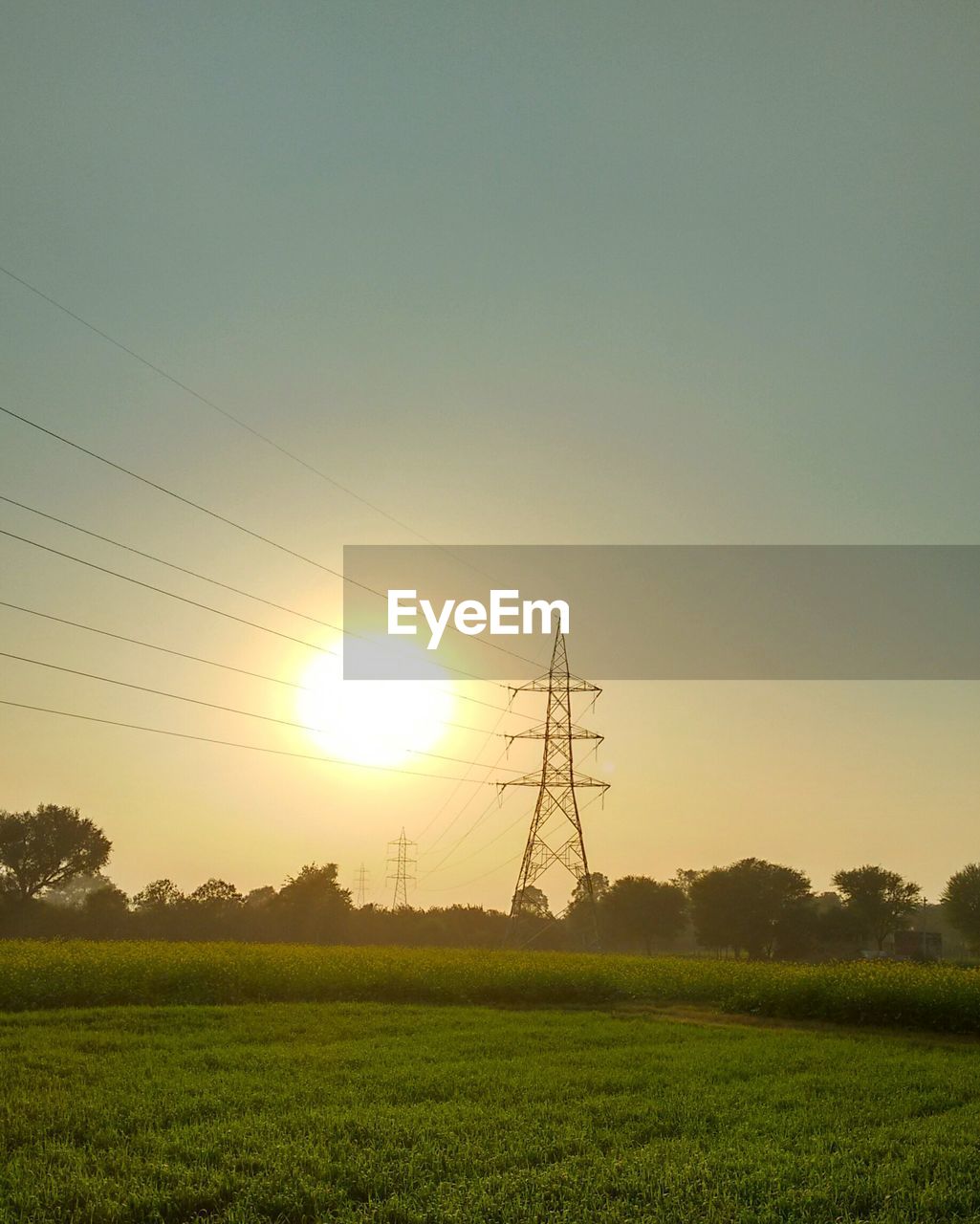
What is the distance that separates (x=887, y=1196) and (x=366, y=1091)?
26.3ft

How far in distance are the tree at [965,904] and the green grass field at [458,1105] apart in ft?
254

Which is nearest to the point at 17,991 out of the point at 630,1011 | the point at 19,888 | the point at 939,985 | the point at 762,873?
the point at 630,1011

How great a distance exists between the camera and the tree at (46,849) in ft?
273

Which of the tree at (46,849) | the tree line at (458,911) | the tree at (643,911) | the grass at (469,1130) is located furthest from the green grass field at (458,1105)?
the tree at (643,911)

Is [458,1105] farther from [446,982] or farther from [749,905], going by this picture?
[749,905]

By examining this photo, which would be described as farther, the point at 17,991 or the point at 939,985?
the point at 939,985

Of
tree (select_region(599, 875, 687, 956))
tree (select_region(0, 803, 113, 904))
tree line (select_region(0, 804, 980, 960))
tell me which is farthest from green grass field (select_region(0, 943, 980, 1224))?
tree (select_region(599, 875, 687, 956))

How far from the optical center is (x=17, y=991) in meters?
27.1

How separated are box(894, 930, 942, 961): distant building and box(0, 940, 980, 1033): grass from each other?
5524 centimetres

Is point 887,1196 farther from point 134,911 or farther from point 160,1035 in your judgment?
point 134,911

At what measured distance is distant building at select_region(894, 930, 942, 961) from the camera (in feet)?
288

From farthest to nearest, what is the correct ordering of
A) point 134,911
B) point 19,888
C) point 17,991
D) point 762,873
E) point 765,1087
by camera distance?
point 762,873
point 19,888
point 134,911
point 17,991
point 765,1087

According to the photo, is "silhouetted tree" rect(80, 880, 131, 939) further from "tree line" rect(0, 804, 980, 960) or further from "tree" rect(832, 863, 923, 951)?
"tree" rect(832, 863, 923, 951)

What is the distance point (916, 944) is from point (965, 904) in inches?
601
